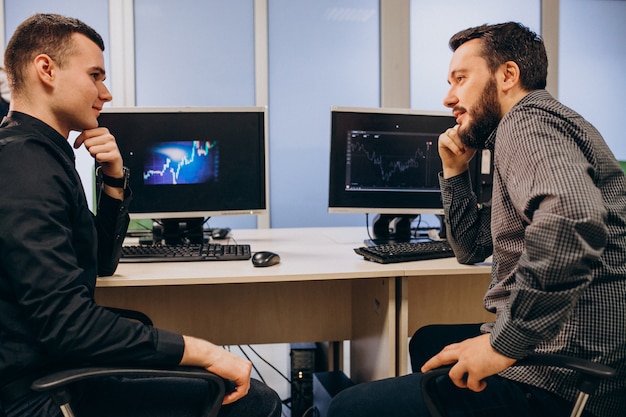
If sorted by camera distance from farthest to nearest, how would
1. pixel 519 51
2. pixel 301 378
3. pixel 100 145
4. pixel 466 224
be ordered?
1. pixel 301 378
2. pixel 466 224
3. pixel 100 145
4. pixel 519 51

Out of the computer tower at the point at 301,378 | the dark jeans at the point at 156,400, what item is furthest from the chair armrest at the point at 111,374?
the computer tower at the point at 301,378

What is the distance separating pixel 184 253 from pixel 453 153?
89 cm

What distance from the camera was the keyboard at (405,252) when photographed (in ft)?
5.44

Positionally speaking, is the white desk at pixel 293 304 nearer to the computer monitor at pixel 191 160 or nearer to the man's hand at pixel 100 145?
the computer monitor at pixel 191 160

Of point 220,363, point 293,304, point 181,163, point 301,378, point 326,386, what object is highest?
point 181,163

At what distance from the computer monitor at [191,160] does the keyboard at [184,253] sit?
25cm

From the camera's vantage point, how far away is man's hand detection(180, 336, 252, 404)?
42.7 inches

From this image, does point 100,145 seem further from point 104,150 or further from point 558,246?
point 558,246

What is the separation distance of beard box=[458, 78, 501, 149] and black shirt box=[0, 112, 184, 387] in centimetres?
85

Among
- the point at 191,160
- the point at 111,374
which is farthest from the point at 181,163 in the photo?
the point at 111,374

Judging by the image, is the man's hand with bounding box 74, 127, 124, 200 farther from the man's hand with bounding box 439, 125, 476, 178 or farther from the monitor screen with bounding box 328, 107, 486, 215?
the man's hand with bounding box 439, 125, 476, 178

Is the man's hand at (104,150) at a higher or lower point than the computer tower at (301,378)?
higher

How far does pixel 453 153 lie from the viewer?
1654 mm

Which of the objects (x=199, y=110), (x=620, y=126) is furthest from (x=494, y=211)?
(x=620, y=126)
